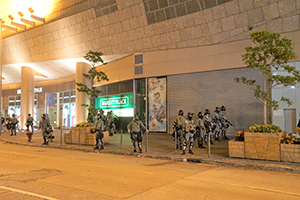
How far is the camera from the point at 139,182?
22.4ft

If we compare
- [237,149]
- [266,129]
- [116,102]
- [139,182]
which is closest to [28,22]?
[116,102]

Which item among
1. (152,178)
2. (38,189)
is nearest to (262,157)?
(152,178)

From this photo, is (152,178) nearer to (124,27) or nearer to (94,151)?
(94,151)

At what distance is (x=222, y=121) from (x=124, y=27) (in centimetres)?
1160

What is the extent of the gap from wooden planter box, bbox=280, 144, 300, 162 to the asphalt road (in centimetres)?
Answer: 123

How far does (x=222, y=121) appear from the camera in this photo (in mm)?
15969

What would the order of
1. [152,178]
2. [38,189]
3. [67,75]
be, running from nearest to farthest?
[38,189], [152,178], [67,75]

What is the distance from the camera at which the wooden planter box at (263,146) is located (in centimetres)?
968

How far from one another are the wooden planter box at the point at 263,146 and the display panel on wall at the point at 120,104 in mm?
13942

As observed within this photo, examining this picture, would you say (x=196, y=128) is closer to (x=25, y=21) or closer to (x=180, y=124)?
(x=180, y=124)

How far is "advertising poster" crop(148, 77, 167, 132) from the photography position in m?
21.2

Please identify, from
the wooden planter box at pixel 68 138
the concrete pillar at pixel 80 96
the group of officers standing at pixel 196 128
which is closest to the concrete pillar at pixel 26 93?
the concrete pillar at pixel 80 96

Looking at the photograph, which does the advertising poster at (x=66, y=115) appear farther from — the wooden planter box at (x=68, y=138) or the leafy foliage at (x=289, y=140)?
the leafy foliage at (x=289, y=140)

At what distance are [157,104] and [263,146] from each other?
12.2m
